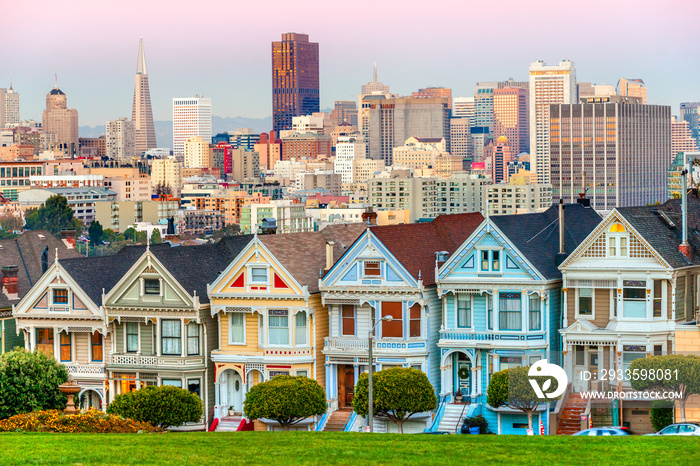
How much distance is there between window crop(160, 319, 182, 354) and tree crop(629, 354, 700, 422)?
673 inches

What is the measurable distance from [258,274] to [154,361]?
5.20m

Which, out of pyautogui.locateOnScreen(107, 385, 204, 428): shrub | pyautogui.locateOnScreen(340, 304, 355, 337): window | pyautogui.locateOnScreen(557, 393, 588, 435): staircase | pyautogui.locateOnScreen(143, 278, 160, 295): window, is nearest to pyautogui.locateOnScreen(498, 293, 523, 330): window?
pyautogui.locateOnScreen(557, 393, 588, 435): staircase

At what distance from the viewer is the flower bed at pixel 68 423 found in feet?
143

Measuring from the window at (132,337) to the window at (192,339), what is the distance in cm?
214

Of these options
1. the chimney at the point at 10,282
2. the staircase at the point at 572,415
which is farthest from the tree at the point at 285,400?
the chimney at the point at 10,282

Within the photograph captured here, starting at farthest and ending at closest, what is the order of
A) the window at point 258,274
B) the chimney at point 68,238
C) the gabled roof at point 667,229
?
the chimney at point 68,238
the window at point 258,274
the gabled roof at point 667,229

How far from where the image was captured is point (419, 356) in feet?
163

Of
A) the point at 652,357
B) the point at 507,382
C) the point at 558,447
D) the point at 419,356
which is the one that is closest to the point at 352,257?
the point at 419,356

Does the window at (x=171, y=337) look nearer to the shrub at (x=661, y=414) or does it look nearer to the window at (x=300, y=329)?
the window at (x=300, y=329)

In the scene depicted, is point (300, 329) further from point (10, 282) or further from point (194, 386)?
point (10, 282)

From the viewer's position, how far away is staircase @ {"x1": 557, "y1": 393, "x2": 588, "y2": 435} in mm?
46469

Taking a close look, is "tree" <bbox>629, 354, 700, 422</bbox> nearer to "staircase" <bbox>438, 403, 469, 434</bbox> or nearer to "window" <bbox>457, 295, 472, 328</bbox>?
"staircase" <bbox>438, 403, 469, 434</bbox>

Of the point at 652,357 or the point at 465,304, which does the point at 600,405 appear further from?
the point at 465,304

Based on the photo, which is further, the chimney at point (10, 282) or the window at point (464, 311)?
the chimney at point (10, 282)
